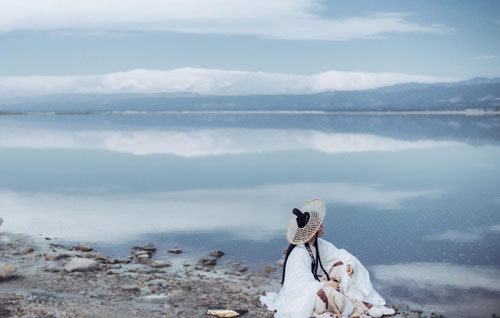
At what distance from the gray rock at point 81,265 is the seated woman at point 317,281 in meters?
3.53

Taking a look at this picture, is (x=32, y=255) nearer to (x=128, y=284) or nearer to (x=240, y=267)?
(x=128, y=284)

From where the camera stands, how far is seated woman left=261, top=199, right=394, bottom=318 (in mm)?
7504

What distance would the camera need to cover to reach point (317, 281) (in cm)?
761

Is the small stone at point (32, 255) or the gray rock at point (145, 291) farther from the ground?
the gray rock at point (145, 291)

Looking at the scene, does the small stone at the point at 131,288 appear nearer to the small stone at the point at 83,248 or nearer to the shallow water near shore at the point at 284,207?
the shallow water near shore at the point at 284,207

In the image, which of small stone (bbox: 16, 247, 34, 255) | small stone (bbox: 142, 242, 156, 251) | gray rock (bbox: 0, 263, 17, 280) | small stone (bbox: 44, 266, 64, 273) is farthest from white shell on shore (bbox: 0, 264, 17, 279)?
small stone (bbox: 142, 242, 156, 251)

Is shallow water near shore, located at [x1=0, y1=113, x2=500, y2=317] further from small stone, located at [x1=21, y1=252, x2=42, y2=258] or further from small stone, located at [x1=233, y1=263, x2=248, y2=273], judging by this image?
small stone, located at [x1=21, y1=252, x2=42, y2=258]

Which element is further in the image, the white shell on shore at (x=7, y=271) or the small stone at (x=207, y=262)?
the small stone at (x=207, y=262)

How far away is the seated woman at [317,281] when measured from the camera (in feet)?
24.6

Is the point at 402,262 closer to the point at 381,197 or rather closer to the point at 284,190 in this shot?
the point at 381,197

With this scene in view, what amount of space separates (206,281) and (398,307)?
3.09 m

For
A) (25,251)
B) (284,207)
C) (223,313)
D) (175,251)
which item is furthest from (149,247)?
(284,207)

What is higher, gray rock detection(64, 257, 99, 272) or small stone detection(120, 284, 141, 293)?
gray rock detection(64, 257, 99, 272)

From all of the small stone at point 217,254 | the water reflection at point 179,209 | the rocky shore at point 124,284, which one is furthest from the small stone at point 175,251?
the water reflection at point 179,209
